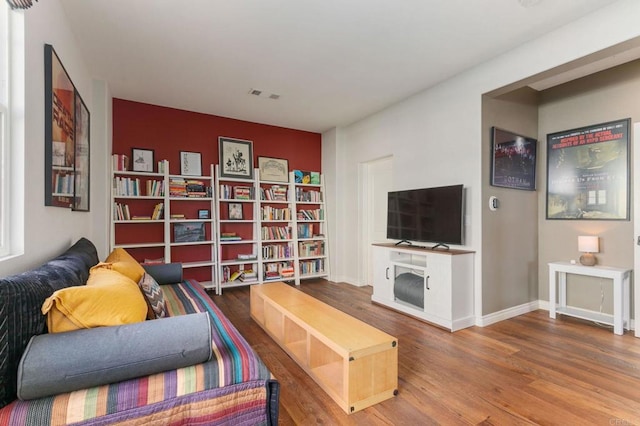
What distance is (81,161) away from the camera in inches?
101

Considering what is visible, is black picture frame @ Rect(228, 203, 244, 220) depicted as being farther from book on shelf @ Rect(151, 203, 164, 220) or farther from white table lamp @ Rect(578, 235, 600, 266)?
white table lamp @ Rect(578, 235, 600, 266)

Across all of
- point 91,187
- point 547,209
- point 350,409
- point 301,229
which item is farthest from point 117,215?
point 547,209

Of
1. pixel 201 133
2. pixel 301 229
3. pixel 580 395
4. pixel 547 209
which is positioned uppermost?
pixel 201 133

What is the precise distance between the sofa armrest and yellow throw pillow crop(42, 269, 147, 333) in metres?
1.77

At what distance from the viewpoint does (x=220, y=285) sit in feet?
14.4

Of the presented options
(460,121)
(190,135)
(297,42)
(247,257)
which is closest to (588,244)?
(460,121)

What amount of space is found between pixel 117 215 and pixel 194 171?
1138 millimetres

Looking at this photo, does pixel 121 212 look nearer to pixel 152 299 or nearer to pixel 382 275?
pixel 152 299

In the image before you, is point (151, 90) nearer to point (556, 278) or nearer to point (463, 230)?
point (463, 230)

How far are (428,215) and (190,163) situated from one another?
3.34m

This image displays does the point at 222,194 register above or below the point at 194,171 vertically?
below

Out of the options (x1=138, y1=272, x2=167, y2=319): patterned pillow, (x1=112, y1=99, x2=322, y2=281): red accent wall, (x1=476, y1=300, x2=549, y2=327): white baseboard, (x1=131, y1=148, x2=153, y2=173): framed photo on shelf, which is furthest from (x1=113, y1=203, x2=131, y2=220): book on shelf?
(x1=476, y1=300, x2=549, y2=327): white baseboard

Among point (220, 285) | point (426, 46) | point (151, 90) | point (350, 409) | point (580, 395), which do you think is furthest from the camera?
point (220, 285)

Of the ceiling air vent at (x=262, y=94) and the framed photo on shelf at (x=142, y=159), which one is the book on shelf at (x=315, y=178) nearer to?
the ceiling air vent at (x=262, y=94)
